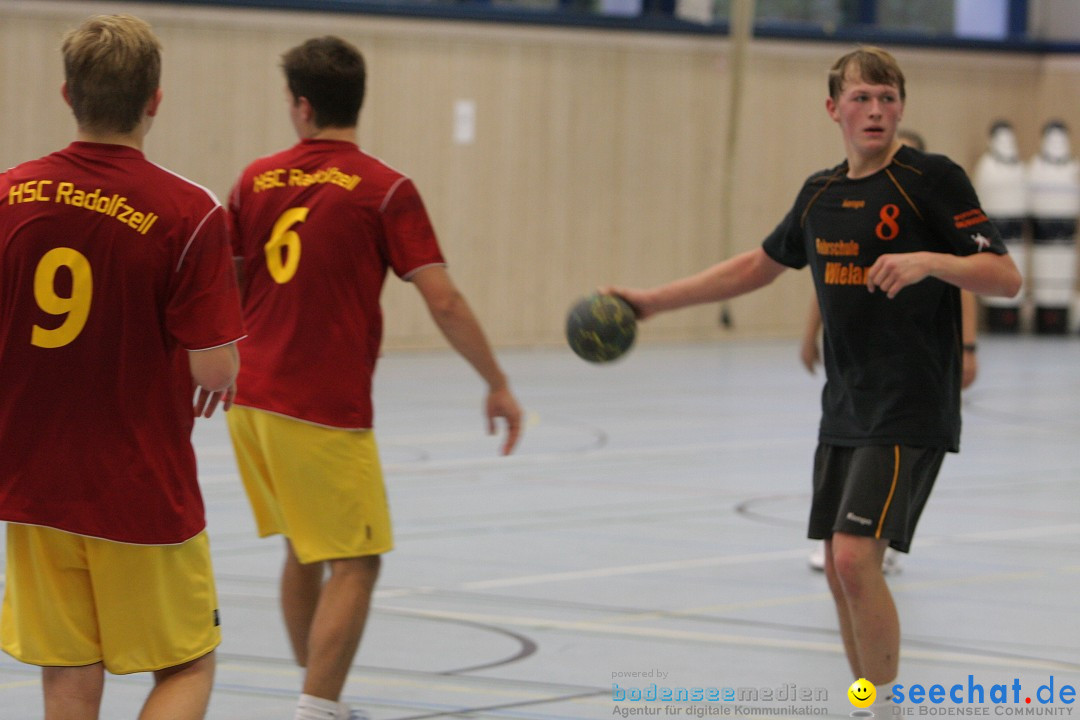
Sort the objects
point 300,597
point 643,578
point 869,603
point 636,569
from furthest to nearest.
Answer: point 636,569, point 643,578, point 300,597, point 869,603

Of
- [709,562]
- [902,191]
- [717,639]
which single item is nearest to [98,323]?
[902,191]

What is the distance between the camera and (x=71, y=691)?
10.7 feet

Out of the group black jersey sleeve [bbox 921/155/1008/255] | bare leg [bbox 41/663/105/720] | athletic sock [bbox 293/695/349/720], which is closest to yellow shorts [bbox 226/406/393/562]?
athletic sock [bbox 293/695/349/720]

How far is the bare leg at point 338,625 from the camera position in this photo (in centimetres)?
441

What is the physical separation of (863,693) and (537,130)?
13.2 m

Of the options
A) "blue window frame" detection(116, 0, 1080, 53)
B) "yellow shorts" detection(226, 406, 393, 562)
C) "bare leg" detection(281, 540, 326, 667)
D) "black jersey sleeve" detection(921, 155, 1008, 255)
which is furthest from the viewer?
"blue window frame" detection(116, 0, 1080, 53)

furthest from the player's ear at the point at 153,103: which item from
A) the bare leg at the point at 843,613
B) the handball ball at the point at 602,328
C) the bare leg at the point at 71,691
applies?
the bare leg at the point at 843,613

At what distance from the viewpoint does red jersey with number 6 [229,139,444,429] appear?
448 cm

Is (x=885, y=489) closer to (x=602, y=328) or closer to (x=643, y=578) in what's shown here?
(x=602, y=328)

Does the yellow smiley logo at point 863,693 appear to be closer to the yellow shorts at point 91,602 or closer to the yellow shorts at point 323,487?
the yellow shorts at point 323,487

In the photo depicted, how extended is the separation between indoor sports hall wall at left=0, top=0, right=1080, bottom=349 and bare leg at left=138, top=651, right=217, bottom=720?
1188 cm

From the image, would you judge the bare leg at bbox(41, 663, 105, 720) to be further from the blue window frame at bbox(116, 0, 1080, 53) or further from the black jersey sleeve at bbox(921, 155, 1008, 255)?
the blue window frame at bbox(116, 0, 1080, 53)

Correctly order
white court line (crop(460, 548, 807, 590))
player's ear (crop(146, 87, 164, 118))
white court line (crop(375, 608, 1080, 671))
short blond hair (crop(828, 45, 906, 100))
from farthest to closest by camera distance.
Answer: white court line (crop(460, 548, 807, 590)) < white court line (crop(375, 608, 1080, 671)) < short blond hair (crop(828, 45, 906, 100)) < player's ear (crop(146, 87, 164, 118))

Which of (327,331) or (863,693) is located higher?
(327,331)
